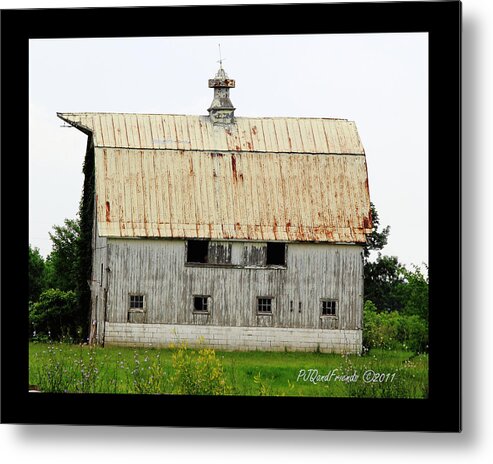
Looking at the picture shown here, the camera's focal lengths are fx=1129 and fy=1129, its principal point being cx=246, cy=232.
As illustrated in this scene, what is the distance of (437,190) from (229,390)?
192cm

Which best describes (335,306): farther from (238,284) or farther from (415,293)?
(238,284)

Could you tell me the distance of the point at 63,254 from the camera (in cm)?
805

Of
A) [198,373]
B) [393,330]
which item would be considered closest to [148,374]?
[198,373]

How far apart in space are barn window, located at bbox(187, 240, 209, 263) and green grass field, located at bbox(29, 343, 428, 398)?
84cm

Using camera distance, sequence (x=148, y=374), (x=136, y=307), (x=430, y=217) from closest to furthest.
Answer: (x=430, y=217)
(x=148, y=374)
(x=136, y=307)

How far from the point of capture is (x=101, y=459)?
746cm

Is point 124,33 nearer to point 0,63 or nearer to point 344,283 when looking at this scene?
point 0,63

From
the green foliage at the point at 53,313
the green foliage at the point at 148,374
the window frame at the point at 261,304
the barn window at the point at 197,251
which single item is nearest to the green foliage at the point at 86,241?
the green foliage at the point at 53,313

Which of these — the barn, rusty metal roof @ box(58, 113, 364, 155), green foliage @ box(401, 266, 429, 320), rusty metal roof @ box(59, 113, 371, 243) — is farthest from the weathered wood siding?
rusty metal roof @ box(58, 113, 364, 155)

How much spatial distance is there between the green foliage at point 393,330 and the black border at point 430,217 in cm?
22

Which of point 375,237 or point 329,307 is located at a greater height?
point 375,237

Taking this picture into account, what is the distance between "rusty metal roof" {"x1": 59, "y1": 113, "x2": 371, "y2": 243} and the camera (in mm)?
8164

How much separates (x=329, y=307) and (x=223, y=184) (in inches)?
47.0

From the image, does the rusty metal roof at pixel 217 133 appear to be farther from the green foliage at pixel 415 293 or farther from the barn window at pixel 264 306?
the barn window at pixel 264 306
